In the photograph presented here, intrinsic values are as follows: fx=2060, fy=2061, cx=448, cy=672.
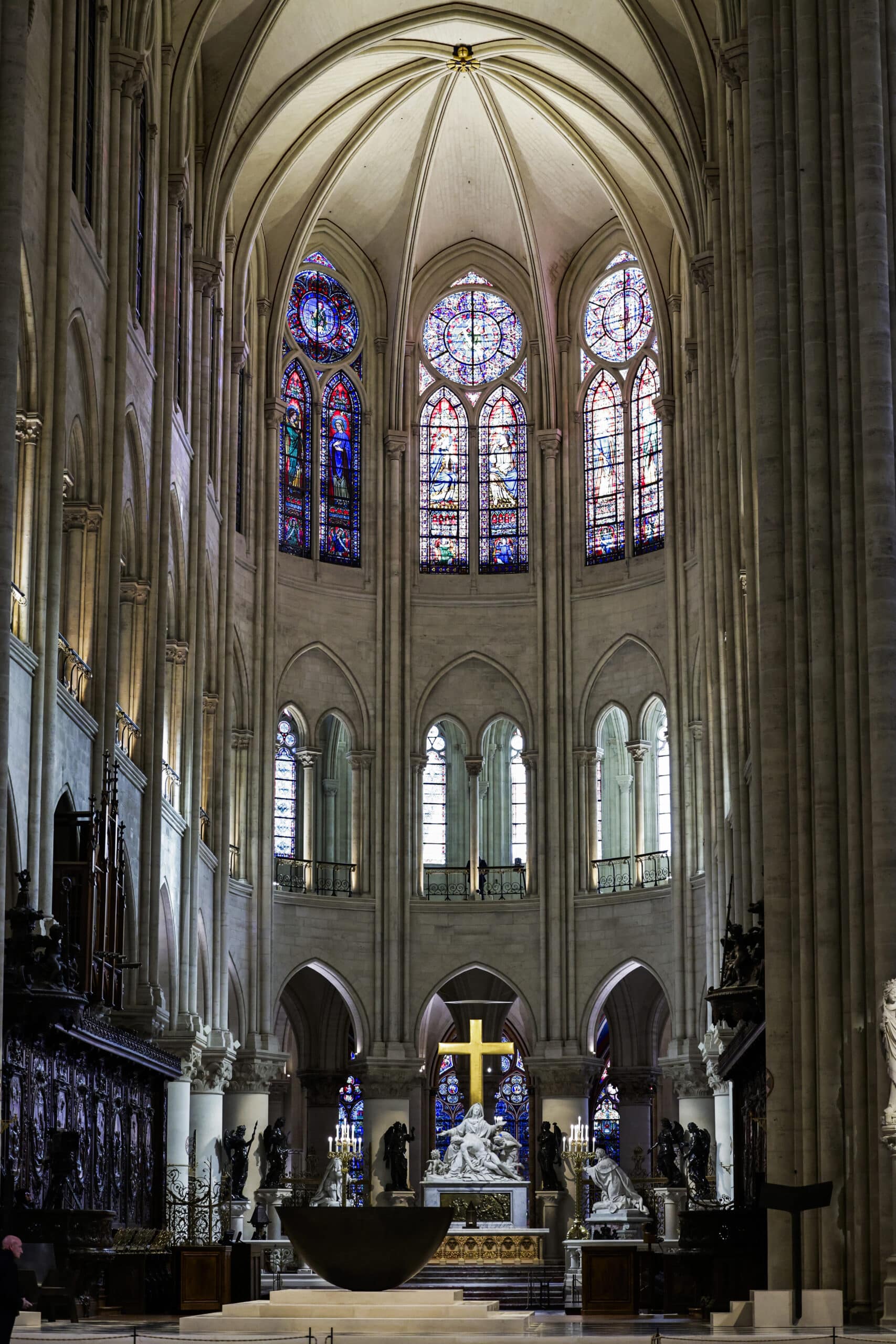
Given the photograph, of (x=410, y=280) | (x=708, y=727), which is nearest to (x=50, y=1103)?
(x=708, y=727)

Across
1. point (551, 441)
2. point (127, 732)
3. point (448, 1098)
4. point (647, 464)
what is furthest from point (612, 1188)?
point (551, 441)

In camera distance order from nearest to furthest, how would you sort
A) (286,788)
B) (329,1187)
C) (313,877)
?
1. (329,1187)
2. (313,877)
3. (286,788)

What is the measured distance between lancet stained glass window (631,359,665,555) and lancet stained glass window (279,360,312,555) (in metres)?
6.45

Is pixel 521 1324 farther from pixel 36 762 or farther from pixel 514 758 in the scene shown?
pixel 514 758

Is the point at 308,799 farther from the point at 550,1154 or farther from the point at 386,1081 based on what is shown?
the point at 550,1154

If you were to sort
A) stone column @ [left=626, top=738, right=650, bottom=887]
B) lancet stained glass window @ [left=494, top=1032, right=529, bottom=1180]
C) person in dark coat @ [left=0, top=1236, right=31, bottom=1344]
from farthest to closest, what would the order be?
lancet stained glass window @ [left=494, top=1032, right=529, bottom=1180], stone column @ [left=626, top=738, right=650, bottom=887], person in dark coat @ [left=0, top=1236, right=31, bottom=1344]

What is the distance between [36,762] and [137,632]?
298 inches

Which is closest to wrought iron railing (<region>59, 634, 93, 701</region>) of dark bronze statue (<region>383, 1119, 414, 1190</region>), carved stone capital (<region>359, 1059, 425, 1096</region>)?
dark bronze statue (<region>383, 1119, 414, 1190</region>)

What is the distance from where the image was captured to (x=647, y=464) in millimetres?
40562

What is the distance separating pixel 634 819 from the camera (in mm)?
39375

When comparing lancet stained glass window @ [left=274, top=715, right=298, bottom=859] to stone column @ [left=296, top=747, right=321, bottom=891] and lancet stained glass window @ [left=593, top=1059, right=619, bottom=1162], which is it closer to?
stone column @ [left=296, top=747, right=321, bottom=891]

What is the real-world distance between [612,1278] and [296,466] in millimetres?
22002

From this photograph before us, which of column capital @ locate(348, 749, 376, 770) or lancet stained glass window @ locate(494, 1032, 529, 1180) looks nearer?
column capital @ locate(348, 749, 376, 770)

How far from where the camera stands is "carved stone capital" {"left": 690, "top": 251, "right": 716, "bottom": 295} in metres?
34.3
